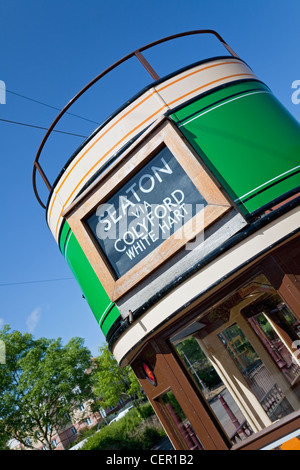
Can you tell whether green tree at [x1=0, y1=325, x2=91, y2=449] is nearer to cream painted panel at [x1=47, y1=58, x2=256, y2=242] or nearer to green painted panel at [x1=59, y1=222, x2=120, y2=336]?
green painted panel at [x1=59, y1=222, x2=120, y2=336]

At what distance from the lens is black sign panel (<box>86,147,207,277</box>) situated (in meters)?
5.44

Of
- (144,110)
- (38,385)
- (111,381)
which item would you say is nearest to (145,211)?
(144,110)

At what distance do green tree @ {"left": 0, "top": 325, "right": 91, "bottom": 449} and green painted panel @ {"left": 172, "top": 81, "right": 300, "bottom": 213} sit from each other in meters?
23.8

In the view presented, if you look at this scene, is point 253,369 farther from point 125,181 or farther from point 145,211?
point 125,181

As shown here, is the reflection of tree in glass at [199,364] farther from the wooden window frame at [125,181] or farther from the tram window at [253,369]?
the wooden window frame at [125,181]

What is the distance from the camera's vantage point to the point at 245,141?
5520 millimetres

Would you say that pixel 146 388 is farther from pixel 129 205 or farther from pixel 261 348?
pixel 261 348

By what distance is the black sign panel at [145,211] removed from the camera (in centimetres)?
544

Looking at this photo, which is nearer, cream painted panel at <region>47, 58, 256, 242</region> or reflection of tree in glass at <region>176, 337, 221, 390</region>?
cream painted panel at <region>47, 58, 256, 242</region>

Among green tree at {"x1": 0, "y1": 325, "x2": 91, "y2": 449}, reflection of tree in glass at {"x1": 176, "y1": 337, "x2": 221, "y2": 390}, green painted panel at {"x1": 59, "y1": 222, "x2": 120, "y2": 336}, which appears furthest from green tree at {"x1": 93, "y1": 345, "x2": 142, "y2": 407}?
green painted panel at {"x1": 59, "y1": 222, "x2": 120, "y2": 336}

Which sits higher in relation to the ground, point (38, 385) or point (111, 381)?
point (38, 385)

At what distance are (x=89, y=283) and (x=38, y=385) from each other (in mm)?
21064

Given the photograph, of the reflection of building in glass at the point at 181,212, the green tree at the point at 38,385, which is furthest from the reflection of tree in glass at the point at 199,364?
the reflection of building in glass at the point at 181,212

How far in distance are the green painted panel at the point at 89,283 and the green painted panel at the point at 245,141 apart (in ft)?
9.25
